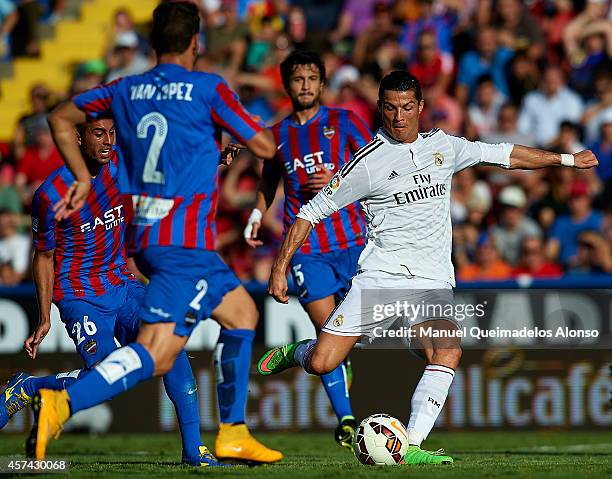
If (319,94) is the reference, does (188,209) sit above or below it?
below

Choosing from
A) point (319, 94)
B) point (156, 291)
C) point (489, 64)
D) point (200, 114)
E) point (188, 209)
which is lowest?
point (156, 291)

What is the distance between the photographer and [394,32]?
1741 centimetres

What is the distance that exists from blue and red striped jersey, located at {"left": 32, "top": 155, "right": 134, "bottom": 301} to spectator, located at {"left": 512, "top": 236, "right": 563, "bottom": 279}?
244 inches

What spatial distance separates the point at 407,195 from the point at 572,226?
6600mm

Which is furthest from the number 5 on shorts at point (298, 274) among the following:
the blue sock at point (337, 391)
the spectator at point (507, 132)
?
the spectator at point (507, 132)

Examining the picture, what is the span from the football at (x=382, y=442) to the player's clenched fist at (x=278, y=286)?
110cm

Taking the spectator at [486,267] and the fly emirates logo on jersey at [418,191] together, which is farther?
the spectator at [486,267]

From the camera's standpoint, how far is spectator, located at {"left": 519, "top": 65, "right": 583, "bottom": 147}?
1611cm

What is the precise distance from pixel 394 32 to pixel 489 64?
1.49m

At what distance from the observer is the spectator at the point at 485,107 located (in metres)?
16.4

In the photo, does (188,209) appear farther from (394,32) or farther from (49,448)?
(394,32)

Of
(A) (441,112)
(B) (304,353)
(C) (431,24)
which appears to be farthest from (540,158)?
(C) (431,24)

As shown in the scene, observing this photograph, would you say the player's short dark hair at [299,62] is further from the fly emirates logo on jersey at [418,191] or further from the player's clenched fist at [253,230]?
the fly emirates logo on jersey at [418,191]

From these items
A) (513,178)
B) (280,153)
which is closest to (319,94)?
(280,153)
